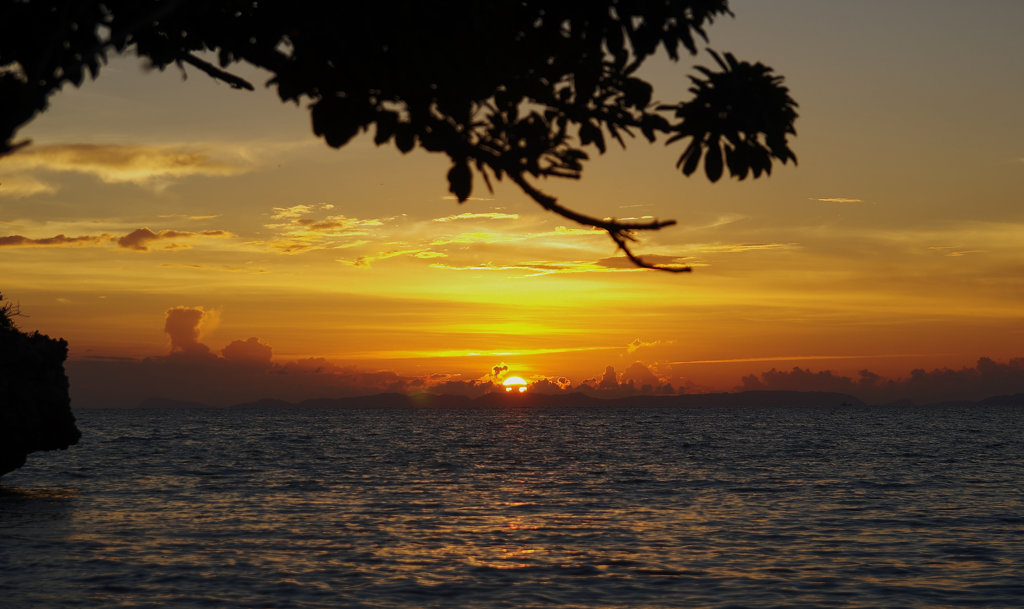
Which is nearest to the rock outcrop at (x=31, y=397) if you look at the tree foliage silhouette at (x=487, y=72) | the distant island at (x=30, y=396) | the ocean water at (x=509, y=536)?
the distant island at (x=30, y=396)

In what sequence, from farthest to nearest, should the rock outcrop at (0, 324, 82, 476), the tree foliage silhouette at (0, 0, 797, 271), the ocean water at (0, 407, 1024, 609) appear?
the rock outcrop at (0, 324, 82, 476), the ocean water at (0, 407, 1024, 609), the tree foliage silhouette at (0, 0, 797, 271)

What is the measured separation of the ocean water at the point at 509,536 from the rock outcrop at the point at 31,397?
2.14m

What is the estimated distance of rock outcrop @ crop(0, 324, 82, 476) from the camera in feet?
117

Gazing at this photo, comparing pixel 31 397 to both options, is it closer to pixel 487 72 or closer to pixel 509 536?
pixel 509 536

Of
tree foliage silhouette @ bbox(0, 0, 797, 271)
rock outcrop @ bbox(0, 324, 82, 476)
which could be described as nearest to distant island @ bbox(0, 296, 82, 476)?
rock outcrop @ bbox(0, 324, 82, 476)

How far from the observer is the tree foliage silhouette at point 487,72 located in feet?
21.2

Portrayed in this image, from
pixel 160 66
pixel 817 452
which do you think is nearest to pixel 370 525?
pixel 160 66

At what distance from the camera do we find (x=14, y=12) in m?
6.52

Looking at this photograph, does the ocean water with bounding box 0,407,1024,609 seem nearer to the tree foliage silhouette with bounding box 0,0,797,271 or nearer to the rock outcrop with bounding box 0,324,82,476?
the rock outcrop with bounding box 0,324,82,476

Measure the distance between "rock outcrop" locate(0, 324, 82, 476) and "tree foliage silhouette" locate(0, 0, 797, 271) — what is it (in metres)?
32.2

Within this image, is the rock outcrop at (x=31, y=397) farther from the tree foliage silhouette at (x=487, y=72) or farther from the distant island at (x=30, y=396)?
the tree foliage silhouette at (x=487, y=72)

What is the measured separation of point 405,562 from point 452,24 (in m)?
18.0

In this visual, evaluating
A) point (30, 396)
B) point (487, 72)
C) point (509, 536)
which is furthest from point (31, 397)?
point (487, 72)

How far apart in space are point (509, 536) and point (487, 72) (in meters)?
21.6
